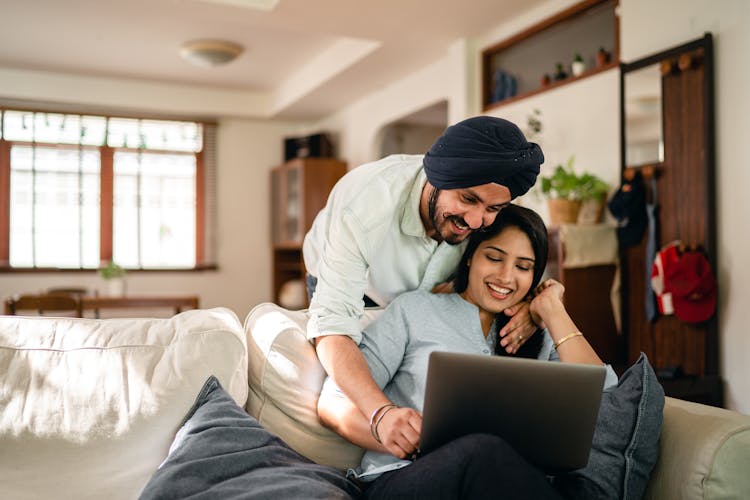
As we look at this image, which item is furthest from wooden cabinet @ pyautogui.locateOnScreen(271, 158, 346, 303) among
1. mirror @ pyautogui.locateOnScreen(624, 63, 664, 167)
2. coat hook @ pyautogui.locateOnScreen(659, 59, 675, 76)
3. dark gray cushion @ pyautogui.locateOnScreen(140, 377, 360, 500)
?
dark gray cushion @ pyautogui.locateOnScreen(140, 377, 360, 500)

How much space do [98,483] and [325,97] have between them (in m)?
5.62

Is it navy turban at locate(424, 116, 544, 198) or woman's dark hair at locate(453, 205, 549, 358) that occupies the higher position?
navy turban at locate(424, 116, 544, 198)

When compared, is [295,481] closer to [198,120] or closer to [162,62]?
[162,62]

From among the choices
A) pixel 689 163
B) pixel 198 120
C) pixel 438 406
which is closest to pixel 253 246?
pixel 198 120

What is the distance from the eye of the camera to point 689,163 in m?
3.20

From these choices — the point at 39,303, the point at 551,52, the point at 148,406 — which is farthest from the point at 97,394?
the point at 551,52

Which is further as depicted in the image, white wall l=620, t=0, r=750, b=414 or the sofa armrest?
white wall l=620, t=0, r=750, b=414

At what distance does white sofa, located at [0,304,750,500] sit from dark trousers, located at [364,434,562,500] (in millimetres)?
412

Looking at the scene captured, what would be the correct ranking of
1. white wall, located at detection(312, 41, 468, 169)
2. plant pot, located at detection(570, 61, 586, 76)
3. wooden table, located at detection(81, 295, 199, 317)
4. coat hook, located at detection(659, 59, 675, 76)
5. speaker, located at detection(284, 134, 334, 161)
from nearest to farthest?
1. coat hook, located at detection(659, 59, 675, 76)
2. plant pot, located at detection(570, 61, 586, 76)
3. wooden table, located at detection(81, 295, 199, 317)
4. white wall, located at detection(312, 41, 468, 169)
5. speaker, located at detection(284, 134, 334, 161)

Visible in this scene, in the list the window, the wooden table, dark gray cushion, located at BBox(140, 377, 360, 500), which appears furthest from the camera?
the window

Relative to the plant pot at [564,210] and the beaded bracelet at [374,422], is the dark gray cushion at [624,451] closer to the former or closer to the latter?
the beaded bracelet at [374,422]

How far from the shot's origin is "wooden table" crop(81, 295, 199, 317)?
4.87 meters

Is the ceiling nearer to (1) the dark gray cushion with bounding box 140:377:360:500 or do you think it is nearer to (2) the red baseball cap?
(2) the red baseball cap

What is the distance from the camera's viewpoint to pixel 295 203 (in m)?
7.41
